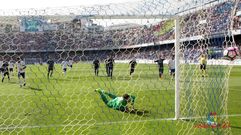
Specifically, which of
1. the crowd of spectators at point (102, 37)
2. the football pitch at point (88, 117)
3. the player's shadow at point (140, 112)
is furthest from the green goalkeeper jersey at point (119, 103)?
the crowd of spectators at point (102, 37)

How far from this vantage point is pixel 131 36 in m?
8.02

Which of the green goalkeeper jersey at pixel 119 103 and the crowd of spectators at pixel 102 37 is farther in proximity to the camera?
the green goalkeeper jersey at pixel 119 103

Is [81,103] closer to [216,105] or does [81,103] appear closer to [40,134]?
[40,134]

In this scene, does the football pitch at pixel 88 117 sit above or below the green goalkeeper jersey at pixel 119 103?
below

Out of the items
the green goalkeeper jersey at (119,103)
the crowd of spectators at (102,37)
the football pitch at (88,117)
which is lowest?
the football pitch at (88,117)

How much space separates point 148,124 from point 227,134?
5.34 ft

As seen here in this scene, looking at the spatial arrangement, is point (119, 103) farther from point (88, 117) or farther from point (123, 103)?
point (88, 117)

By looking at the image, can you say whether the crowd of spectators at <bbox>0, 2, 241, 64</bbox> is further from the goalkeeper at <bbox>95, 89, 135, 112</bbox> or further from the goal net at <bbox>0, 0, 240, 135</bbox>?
the goalkeeper at <bbox>95, 89, 135, 112</bbox>

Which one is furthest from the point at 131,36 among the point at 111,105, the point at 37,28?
the point at 37,28

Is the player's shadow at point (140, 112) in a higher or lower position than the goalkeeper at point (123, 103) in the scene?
lower

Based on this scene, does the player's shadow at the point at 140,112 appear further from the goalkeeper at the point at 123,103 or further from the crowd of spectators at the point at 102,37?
the crowd of spectators at the point at 102,37

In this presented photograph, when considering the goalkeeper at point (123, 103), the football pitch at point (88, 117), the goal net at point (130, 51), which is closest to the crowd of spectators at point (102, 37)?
the goal net at point (130, 51)

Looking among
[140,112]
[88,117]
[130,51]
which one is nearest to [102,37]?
[130,51]

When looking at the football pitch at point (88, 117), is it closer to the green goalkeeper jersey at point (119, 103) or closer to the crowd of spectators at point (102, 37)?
the green goalkeeper jersey at point (119, 103)
